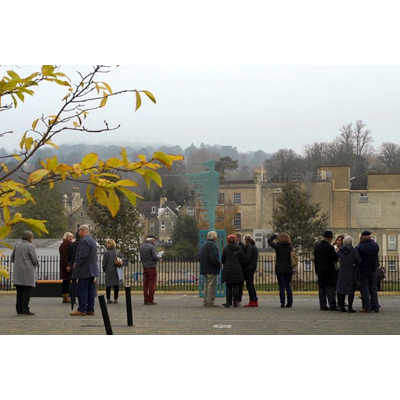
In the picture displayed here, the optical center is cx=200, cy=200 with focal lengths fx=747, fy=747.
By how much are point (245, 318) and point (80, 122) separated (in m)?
10.2

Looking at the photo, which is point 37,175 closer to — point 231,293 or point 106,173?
point 106,173

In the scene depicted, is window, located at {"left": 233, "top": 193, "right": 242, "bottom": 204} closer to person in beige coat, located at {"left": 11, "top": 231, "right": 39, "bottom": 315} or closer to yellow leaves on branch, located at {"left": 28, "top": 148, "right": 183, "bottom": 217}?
person in beige coat, located at {"left": 11, "top": 231, "right": 39, "bottom": 315}

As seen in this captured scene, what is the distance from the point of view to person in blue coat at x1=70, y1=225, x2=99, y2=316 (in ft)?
48.3

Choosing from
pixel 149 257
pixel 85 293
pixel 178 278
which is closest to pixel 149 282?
pixel 149 257

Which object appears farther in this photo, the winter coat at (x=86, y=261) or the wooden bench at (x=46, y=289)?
the wooden bench at (x=46, y=289)

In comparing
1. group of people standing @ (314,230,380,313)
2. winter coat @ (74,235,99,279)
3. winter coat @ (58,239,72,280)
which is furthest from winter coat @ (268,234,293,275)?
winter coat @ (58,239,72,280)

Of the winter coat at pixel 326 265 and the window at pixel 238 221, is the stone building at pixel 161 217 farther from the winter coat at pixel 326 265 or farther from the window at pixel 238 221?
the winter coat at pixel 326 265

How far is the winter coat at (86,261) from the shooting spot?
1473cm

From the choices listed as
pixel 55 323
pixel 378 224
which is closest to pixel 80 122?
pixel 55 323

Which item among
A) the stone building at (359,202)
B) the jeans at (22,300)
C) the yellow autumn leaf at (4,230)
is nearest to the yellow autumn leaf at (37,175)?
the yellow autumn leaf at (4,230)

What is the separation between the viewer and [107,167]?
3.72 meters

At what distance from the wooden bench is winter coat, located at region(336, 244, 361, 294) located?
8.76 m

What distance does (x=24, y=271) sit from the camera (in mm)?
15016

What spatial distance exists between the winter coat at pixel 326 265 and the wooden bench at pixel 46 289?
819cm
